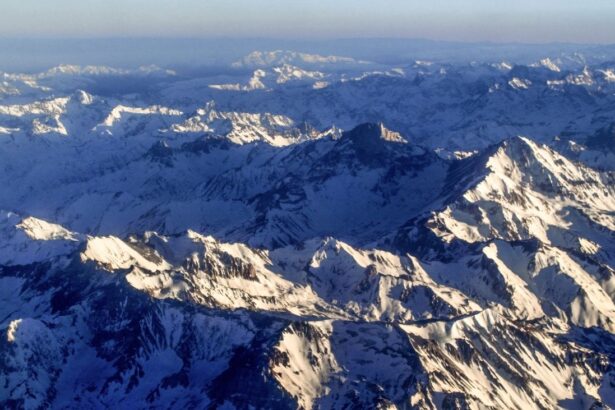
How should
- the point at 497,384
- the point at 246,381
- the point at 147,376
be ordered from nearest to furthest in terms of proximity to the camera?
1. the point at 246,381
2. the point at 147,376
3. the point at 497,384

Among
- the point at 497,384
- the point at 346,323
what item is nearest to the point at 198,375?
the point at 346,323

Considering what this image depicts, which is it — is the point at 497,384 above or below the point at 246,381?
below

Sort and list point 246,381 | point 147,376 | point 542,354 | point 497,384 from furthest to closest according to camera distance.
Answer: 1. point 542,354
2. point 497,384
3. point 147,376
4. point 246,381

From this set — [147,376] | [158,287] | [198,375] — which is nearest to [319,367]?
[198,375]

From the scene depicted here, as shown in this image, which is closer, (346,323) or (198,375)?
(198,375)

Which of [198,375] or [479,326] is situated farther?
[479,326]

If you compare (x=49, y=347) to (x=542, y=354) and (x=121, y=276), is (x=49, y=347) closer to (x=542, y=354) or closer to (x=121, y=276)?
(x=121, y=276)

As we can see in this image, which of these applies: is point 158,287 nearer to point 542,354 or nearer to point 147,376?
point 147,376

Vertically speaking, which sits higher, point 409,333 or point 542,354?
point 409,333

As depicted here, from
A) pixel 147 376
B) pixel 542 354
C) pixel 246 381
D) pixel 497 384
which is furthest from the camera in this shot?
pixel 542 354
